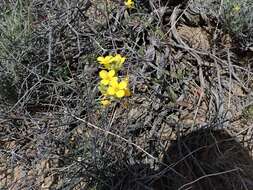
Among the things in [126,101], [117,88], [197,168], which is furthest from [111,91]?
[197,168]

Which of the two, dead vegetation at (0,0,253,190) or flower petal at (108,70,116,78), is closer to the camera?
flower petal at (108,70,116,78)

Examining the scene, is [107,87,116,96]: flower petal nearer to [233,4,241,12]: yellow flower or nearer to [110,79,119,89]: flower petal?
[110,79,119,89]: flower petal

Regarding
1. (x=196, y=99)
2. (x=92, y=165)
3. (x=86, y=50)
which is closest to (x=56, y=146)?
(x=92, y=165)

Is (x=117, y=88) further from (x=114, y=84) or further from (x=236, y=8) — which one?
(x=236, y=8)

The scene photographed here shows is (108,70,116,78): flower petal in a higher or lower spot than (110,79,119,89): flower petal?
higher

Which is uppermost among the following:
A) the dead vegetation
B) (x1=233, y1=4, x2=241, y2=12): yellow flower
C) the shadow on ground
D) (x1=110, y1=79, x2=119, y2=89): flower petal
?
(x1=233, y1=4, x2=241, y2=12): yellow flower

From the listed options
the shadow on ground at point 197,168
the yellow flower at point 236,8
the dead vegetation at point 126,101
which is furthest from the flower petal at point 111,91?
the yellow flower at point 236,8

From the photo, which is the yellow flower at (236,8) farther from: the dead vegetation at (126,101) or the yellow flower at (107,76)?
the yellow flower at (107,76)

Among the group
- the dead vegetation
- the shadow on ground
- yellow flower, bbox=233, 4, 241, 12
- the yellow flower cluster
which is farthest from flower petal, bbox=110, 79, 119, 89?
yellow flower, bbox=233, 4, 241, 12
